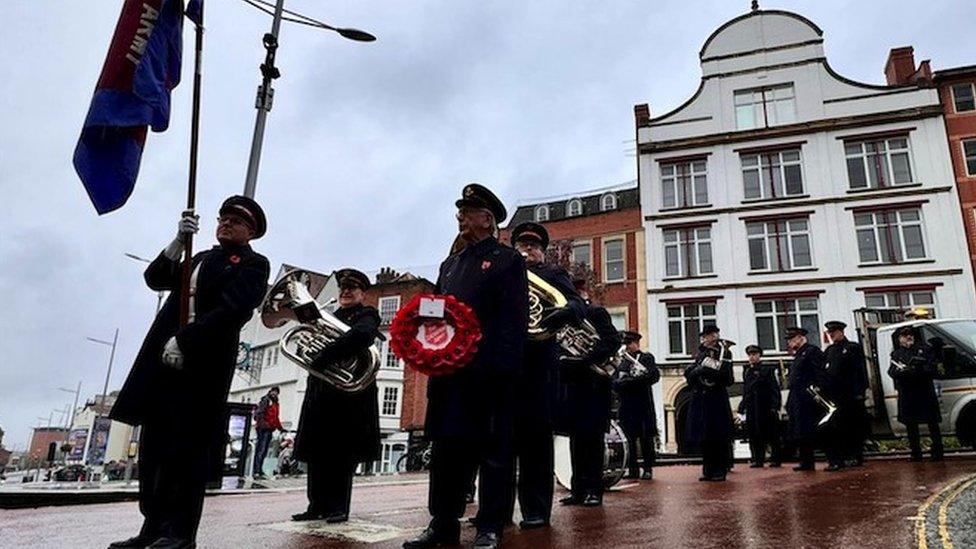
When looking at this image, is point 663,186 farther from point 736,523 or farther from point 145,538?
point 145,538

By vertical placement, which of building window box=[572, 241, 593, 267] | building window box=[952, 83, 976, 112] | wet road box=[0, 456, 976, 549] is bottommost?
wet road box=[0, 456, 976, 549]

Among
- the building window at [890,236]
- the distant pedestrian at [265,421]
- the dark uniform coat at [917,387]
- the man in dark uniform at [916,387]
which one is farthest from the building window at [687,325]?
the distant pedestrian at [265,421]

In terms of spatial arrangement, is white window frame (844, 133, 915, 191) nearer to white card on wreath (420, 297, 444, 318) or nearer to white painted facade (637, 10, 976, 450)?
white painted facade (637, 10, 976, 450)

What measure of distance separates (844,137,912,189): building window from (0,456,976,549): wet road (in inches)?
901

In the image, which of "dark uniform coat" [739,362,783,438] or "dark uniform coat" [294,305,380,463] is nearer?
"dark uniform coat" [294,305,380,463]

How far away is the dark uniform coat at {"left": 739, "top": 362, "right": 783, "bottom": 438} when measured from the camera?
42.4 ft

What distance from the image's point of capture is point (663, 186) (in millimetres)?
30594

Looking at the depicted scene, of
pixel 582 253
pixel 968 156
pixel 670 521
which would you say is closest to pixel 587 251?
pixel 582 253

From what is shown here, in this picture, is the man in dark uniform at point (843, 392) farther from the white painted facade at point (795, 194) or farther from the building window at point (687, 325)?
the building window at point (687, 325)

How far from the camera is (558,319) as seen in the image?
5.19 metres

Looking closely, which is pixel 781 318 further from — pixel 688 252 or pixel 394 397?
pixel 394 397

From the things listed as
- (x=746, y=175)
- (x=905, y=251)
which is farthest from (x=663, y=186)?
(x=905, y=251)

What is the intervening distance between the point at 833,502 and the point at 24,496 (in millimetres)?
8957

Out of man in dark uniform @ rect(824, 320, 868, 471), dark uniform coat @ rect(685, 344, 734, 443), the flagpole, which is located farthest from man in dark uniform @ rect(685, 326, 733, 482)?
the flagpole
